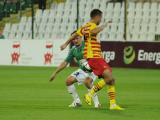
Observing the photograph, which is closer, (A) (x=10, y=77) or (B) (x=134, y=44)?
(A) (x=10, y=77)

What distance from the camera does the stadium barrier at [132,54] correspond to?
3322 centimetres

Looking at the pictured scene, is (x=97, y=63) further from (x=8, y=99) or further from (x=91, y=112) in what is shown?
(x=8, y=99)

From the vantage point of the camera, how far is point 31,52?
119ft

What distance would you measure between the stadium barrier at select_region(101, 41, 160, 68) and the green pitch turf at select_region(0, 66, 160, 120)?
3.03 metres

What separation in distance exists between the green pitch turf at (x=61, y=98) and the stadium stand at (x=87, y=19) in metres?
9.65

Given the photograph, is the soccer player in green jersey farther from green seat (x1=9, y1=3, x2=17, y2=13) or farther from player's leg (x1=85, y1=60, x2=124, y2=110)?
green seat (x1=9, y1=3, x2=17, y2=13)

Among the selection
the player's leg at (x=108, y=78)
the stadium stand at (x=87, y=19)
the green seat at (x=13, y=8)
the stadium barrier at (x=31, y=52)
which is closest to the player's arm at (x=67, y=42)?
the player's leg at (x=108, y=78)

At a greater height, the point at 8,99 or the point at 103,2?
the point at 103,2

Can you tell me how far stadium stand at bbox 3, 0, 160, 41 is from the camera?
39656 mm

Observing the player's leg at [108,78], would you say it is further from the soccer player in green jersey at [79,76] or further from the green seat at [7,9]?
the green seat at [7,9]

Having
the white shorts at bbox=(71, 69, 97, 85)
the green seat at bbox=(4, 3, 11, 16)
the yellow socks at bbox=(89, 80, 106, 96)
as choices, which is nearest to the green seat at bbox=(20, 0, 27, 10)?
the green seat at bbox=(4, 3, 11, 16)

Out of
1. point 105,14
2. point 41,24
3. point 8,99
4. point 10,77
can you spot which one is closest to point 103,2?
point 105,14

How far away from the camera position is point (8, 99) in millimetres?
18016

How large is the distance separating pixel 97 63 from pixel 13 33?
27955mm
